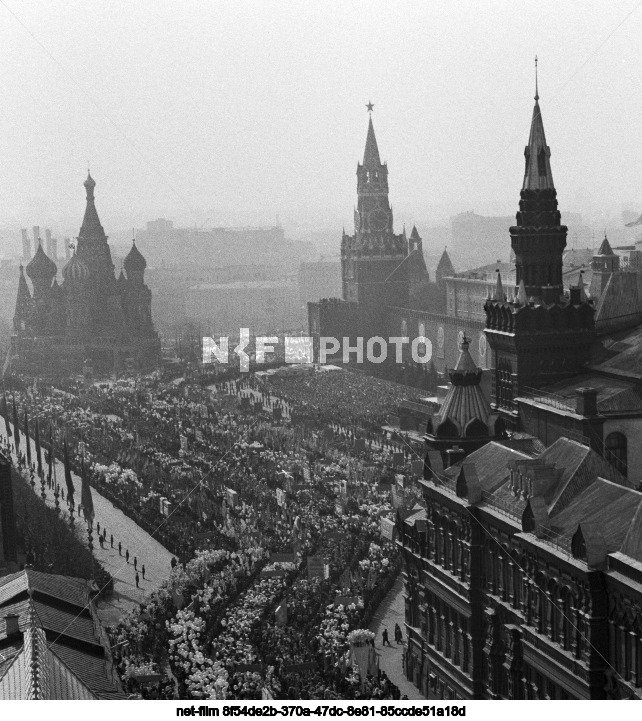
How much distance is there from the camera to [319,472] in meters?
64.1

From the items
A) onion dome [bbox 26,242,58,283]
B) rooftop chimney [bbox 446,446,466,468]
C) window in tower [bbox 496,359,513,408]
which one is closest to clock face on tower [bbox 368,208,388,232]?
onion dome [bbox 26,242,58,283]

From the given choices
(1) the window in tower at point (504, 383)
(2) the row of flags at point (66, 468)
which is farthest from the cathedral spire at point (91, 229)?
(1) the window in tower at point (504, 383)

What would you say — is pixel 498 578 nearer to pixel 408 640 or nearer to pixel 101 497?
pixel 408 640

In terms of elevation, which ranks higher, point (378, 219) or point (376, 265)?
point (378, 219)

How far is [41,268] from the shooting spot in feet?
416

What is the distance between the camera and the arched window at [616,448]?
41.4 metres

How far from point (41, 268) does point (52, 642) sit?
9340cm

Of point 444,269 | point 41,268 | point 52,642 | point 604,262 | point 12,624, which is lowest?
point 52,642

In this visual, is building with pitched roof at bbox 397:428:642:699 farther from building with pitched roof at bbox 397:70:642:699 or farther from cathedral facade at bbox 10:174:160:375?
cathedral facade at bbox 10:174:160:375

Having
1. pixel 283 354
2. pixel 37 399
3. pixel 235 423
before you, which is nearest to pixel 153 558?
pixel 235 423

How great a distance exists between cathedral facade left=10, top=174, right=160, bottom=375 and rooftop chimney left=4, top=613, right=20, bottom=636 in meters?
82.0

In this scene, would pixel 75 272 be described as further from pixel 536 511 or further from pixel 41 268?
pixel 536 511

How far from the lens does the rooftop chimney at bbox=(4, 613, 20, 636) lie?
3566 centimetres

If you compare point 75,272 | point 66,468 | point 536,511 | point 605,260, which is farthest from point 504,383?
point 75,272
